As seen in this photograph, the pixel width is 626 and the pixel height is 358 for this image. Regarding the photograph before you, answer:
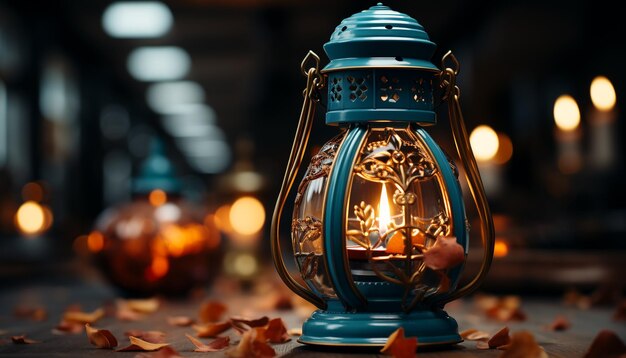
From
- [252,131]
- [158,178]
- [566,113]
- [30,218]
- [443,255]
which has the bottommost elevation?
[443,255]

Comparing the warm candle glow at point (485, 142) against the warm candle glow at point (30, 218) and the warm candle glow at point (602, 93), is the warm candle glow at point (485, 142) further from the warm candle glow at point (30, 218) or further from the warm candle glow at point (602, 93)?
the warm candle glow at point (30, 218)

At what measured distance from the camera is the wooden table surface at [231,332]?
224 cm

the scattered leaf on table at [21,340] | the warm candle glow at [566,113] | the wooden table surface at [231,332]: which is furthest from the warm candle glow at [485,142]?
the scattered leaf on table at [21,340]

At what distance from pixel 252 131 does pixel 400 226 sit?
36.6 ft

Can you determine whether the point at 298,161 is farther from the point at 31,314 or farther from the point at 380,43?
the point at 31,314

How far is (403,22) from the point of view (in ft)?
7.29

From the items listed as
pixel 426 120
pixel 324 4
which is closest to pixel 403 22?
pixel 426 120

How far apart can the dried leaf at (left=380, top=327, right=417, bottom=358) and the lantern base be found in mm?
66

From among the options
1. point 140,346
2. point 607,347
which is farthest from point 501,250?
point 607,347

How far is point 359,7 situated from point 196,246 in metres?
6.04

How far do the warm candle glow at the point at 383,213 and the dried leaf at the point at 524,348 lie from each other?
36cm

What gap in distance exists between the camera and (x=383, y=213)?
2.14m

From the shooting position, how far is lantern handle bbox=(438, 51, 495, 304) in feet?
7.16

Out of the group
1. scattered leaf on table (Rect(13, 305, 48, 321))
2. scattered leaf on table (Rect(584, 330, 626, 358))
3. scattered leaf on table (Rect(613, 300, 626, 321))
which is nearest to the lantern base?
scattered leaf on table (Rect(584, 330, 626, 358))
